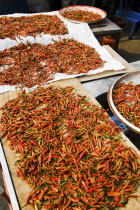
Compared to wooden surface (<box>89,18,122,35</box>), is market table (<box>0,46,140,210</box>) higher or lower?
lower

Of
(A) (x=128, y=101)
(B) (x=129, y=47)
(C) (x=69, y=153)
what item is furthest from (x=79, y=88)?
(B) (x=129, y=47)

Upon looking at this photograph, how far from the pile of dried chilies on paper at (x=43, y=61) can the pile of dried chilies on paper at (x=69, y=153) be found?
679 mm

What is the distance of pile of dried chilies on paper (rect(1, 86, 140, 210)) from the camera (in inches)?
72.2

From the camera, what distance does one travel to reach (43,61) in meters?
3.99

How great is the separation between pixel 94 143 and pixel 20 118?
107 centimetres

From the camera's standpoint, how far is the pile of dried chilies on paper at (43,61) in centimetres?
346

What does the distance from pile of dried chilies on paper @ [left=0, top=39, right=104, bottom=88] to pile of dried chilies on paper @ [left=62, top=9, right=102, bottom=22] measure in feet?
3.61

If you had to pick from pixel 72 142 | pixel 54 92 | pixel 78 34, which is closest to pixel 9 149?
pixel 72 142

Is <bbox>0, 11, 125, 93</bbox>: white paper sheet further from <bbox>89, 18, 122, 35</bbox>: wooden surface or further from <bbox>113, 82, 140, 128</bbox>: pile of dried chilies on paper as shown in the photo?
<bbox>113, 82, 140, 128</bbox>: pile of dried chilies on paper

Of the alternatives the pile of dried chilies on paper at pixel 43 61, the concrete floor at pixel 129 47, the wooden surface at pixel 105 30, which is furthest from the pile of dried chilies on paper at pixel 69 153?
the concrete floor at pixel 129 47

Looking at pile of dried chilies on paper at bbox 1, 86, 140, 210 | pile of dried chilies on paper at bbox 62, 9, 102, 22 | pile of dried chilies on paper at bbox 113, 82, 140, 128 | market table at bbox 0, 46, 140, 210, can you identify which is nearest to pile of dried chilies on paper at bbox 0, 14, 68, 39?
pile of dried chilies on paper at bbox 62, 9, 102, 22

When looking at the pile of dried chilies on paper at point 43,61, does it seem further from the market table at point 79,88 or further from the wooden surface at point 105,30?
the wooden surface at point 105,30

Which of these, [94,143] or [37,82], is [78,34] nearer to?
[37,82]

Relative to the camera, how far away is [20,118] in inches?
101
